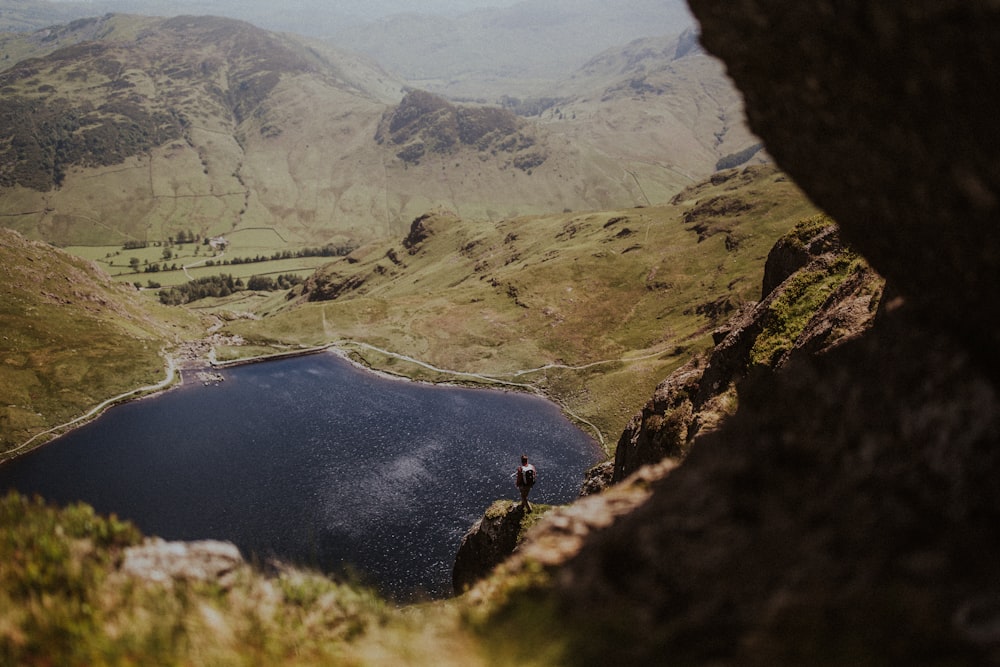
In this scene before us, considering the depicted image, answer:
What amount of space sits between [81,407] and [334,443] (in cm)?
6814

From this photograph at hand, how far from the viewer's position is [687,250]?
184250mm

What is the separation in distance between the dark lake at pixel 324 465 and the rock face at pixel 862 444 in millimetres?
68405

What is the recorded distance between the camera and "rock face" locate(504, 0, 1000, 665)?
8.21m

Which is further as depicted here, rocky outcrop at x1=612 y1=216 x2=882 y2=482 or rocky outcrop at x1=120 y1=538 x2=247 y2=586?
rocky outcrop at x1=612 y1=216 x2=882 y2=482

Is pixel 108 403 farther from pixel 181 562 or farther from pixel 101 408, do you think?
pixel 181 562

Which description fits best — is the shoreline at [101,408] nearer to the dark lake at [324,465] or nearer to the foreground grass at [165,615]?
the dark lake at [324,465]

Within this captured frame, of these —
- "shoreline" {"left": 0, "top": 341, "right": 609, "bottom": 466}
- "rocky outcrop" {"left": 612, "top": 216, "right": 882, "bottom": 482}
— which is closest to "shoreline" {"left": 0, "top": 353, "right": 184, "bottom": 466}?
"shoreline" {"left": 0, "top": 341, "right": 609, "bottom": 466}

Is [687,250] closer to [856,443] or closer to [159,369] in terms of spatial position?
[159,369]

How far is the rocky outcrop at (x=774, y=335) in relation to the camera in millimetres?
21953

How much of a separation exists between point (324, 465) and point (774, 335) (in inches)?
3808

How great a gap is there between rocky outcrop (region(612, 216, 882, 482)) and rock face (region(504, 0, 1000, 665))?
9168 millimetres

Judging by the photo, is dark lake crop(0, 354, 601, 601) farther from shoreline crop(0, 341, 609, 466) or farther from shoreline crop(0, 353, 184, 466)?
shoreline crop(0, 341, 609, 466)

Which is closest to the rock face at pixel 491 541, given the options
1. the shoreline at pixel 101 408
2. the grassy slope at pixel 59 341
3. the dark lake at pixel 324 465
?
the dark lake at pixel 324 465

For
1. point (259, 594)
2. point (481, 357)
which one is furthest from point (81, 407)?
point (259, 594)
